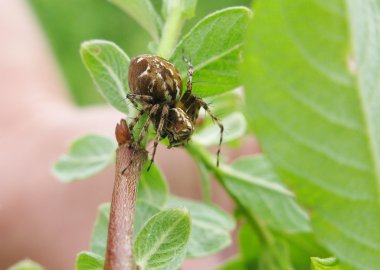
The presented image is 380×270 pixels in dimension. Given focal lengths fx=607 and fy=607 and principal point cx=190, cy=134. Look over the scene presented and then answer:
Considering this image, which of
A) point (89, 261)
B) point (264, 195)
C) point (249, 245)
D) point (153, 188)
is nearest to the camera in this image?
point (89, 261)

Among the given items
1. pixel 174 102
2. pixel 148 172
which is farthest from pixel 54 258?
pixel 174 102

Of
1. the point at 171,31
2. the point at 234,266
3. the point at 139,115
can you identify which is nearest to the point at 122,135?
the point at 139,115

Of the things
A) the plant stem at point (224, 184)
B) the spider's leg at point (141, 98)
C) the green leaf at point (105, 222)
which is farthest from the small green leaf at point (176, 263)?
the plant stem at point (224, 184)

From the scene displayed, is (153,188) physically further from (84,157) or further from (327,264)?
(327,264)

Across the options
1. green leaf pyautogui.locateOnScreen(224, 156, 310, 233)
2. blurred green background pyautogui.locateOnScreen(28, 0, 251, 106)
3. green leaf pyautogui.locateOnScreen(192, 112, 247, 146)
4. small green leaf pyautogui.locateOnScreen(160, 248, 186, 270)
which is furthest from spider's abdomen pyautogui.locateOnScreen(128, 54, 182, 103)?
blurred green background pyautogui.locateOnScreen(28, 0, 251, 106)

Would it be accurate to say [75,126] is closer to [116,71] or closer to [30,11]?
[30,11]

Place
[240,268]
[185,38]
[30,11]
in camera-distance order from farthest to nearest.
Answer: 1. [30,11]
2. [240,268]
3. [185,38]

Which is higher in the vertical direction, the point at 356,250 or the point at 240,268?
the point at 356,250
